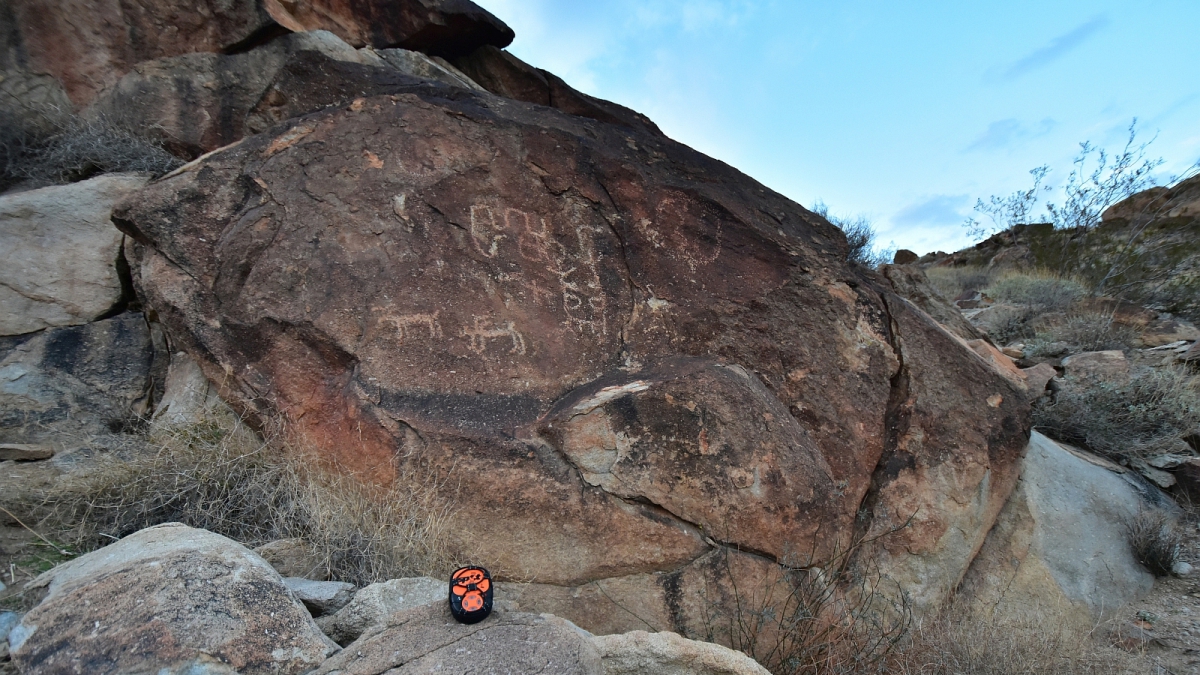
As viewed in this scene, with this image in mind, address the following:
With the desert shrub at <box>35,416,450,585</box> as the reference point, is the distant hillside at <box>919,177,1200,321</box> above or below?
above

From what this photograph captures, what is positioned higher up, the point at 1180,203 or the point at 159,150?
the point at 1180,203

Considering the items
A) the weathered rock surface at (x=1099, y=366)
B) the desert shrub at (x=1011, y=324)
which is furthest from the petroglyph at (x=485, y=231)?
the desert shrub at (x=1011, y=324)

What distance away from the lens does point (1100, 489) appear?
3703 millimetres

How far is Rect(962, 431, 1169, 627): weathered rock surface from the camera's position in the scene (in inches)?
124

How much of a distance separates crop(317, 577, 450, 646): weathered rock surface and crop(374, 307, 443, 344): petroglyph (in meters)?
1.08

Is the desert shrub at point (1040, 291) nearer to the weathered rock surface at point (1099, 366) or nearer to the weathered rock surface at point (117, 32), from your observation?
the weathered rock surface at point (1099, 366)

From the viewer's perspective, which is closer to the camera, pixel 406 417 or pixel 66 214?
pixel 406 417

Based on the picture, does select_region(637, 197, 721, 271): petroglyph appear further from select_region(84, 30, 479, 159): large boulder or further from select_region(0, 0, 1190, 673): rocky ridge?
select_region(84, 30, 479, 159): large boulder

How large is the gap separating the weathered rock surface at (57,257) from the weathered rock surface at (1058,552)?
14.5 feet

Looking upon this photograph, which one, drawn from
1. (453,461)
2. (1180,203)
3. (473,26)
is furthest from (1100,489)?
(1180,203)

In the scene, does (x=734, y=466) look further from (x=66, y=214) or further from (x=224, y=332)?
(x=66, y=214)

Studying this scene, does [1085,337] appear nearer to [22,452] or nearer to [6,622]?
[6,622]

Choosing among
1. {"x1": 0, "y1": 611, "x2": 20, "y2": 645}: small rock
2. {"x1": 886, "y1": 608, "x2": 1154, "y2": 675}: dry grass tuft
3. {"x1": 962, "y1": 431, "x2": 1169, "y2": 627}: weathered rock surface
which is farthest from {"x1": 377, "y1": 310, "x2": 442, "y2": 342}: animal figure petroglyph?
{"x1": 962, "y1": 431, "x2": 1169, "y2": 627}: weathered rock surface

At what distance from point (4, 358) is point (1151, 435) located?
636cm
